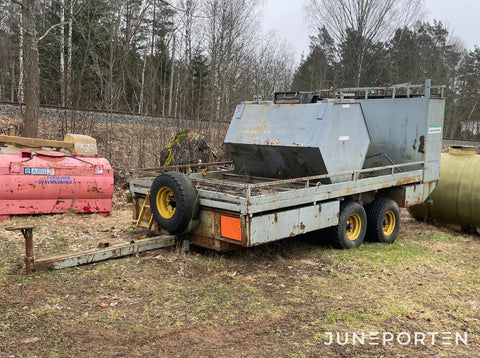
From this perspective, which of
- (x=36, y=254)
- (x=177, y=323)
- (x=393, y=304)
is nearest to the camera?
(x=177, y=323)

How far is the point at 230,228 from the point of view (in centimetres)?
574

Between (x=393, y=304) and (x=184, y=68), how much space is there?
630 inches

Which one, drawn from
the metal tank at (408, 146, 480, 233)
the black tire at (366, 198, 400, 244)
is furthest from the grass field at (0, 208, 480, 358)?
the metal tank at (408, 146, 480, 233)

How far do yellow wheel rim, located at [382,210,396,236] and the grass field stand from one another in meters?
0.97

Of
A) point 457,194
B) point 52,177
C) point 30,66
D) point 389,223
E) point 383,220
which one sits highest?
point 30,66

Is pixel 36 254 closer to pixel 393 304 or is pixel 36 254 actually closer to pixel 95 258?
pixel 95 258

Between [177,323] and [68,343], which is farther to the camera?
[177,323]

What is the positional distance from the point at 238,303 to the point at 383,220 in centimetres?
426

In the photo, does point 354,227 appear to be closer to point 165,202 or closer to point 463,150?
point 165,202

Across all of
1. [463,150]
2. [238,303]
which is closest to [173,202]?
[238,303]

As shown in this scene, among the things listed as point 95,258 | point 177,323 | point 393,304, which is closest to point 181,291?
point 177,323

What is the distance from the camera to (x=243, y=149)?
7793 millimetres

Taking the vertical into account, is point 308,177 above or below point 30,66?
below

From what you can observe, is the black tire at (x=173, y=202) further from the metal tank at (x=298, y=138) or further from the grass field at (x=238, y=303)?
the metal tank at (x=298, y=138)
